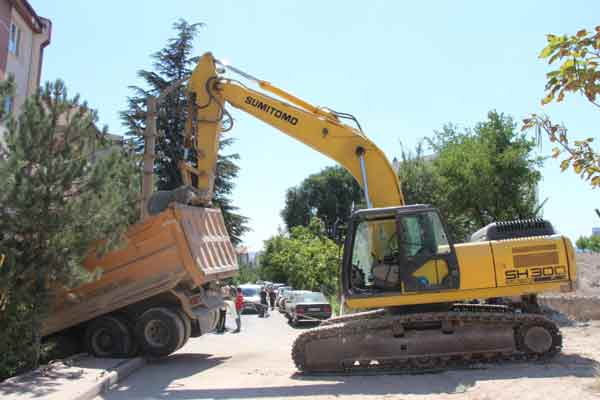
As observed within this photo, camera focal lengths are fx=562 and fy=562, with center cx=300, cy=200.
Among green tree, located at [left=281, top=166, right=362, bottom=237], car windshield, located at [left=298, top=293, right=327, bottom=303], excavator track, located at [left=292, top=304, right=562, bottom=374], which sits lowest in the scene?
excavator track, located at [left=292, top=304, right=562, bottom=374]

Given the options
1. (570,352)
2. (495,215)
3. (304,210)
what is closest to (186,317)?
(570,352)

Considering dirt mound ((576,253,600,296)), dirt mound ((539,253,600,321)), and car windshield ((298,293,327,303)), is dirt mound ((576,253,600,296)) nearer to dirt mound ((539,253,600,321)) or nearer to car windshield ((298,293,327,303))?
dirt mound ((539,253,600,321))

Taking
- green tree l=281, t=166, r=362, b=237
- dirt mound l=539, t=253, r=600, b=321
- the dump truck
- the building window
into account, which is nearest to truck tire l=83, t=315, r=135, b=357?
the dump truck

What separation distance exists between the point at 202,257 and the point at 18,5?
13.5 meters

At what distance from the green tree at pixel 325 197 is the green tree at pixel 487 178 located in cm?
3654

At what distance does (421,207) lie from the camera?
9.23 metres

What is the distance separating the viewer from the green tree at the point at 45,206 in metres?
8.39

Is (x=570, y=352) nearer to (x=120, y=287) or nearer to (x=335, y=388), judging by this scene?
(x=335, y=388)

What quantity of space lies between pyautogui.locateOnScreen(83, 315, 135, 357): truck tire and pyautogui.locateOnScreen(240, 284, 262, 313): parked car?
19.1m

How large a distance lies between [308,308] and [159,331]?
1294 centimetres

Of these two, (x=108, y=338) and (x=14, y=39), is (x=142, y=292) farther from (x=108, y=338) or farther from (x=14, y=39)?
(x=14, y=39)

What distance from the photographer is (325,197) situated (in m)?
63.6

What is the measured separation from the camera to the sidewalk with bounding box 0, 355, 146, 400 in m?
7.25

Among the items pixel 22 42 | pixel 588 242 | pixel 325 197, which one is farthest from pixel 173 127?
pixel 588 242
